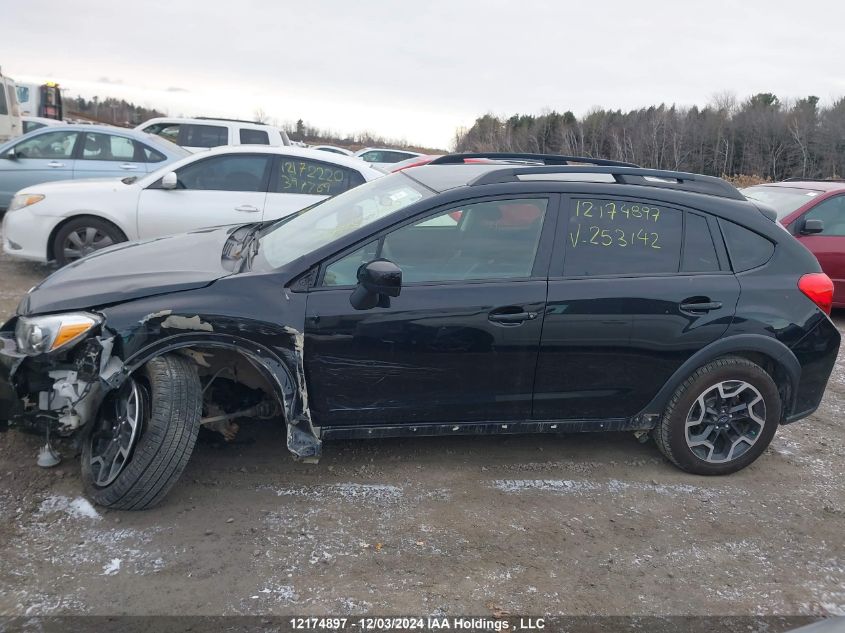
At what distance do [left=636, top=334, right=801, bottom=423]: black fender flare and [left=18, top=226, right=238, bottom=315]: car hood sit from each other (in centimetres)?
247

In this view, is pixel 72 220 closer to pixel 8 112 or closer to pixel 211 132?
pixel 211 132

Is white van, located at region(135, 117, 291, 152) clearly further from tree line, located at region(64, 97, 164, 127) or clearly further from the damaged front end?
tree line, located at region(64, 97, 164, 127)

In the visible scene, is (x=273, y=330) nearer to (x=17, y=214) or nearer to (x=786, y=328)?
(x=786, y=328)

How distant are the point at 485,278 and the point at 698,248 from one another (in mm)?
1289

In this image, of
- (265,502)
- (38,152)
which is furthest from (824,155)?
(265,502)

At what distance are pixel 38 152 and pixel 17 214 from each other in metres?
2.89

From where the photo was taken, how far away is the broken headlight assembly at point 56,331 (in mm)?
3193

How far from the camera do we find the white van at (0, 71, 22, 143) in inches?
640

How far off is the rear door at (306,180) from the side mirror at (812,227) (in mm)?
4848

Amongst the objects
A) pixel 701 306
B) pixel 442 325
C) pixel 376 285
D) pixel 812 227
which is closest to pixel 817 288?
pixel 701 306

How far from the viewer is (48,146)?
30.7ft

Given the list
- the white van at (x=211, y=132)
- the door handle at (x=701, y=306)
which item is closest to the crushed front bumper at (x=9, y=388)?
the door handle at (x=701, y=306)

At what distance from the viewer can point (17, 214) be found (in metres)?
6.97

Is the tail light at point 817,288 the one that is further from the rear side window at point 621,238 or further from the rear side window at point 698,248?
the rear side window at point 621,238
